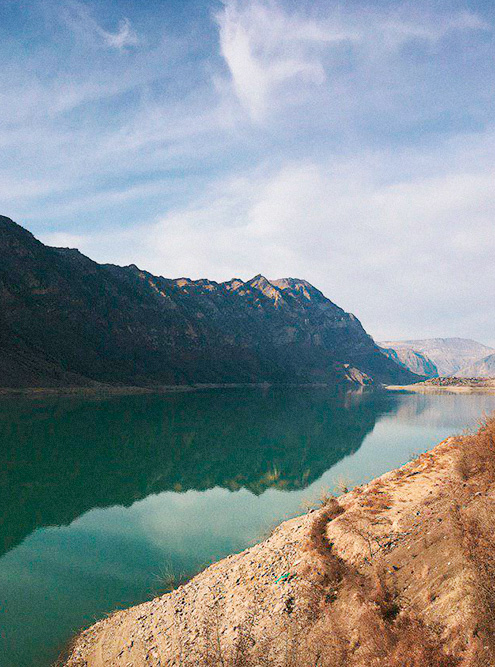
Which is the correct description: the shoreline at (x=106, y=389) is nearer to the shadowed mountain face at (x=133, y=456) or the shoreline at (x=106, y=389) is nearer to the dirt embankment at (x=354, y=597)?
the shadowed mountain face at (x=133, y=456)

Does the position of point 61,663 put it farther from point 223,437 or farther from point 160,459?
point 223,437

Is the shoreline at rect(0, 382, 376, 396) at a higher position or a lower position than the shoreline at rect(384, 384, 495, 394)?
higher

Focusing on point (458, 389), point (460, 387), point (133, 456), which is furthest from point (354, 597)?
point (460, 387)

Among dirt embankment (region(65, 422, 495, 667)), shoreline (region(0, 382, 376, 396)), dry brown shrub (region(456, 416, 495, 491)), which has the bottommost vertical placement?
shoreline (region(0, 382, 376, 396))

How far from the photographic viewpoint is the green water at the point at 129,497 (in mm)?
11031

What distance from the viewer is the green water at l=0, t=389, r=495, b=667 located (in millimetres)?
11031

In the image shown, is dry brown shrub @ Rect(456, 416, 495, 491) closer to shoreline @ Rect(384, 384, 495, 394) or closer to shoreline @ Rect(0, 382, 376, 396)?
shoreline @ Rect(0, 382, 376, 396)

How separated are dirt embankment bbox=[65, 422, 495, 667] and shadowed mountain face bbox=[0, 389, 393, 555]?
30.6 ft

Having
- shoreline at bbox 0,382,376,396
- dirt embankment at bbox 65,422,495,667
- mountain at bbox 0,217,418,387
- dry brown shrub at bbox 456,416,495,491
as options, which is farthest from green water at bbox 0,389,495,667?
mountain at bbox 0,217,418,387

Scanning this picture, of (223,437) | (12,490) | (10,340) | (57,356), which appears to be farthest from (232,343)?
(12,490)

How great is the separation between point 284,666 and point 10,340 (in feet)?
316

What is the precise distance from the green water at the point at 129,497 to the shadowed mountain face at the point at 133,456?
13 centimetres

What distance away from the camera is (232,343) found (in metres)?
179

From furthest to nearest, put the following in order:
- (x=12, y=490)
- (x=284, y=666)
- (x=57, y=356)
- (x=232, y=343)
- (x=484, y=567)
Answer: (x=232, y=343), (x=57, y=356), (x=12, y=490), (x=284, y=666), (x=484, y=567)
